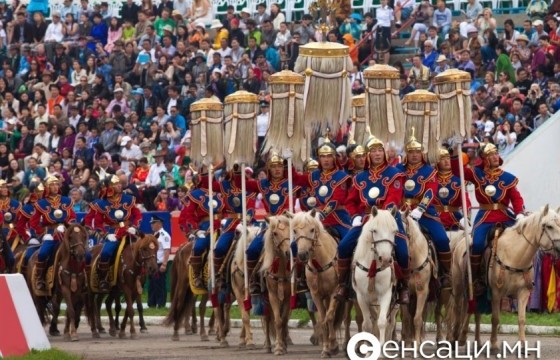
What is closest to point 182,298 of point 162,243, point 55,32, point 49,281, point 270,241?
point 49,281

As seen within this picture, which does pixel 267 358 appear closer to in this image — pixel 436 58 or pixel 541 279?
pixel 541 279

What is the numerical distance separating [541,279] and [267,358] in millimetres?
7847

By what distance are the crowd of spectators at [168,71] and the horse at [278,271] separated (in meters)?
7.32

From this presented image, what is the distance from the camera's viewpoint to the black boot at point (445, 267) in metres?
21.5

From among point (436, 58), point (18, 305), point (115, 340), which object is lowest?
point (115, 340)

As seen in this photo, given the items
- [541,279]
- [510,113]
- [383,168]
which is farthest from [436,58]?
[383,168]

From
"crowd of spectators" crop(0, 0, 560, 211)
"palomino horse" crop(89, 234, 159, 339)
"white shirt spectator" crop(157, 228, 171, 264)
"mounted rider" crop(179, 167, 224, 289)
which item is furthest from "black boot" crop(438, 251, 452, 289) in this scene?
"white shirt spectator" crop(157, 228, 171, 264)

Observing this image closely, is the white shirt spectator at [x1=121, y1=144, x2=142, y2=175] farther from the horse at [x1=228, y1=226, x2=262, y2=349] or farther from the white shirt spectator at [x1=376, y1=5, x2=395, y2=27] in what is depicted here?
the horse at [x1=228, y1=226, x2=262, y2=349]

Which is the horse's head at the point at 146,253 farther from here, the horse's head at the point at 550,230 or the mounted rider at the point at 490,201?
the horse's head at the point at 550,230

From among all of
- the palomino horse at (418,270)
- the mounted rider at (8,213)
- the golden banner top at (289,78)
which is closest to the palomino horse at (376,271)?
the palomino horse at (418,270)

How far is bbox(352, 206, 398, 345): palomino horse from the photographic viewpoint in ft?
64.0

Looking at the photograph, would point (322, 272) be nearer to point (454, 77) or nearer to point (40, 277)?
point (454, 77)

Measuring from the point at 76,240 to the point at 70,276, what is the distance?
766 millimetres

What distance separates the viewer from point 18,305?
18.3m
